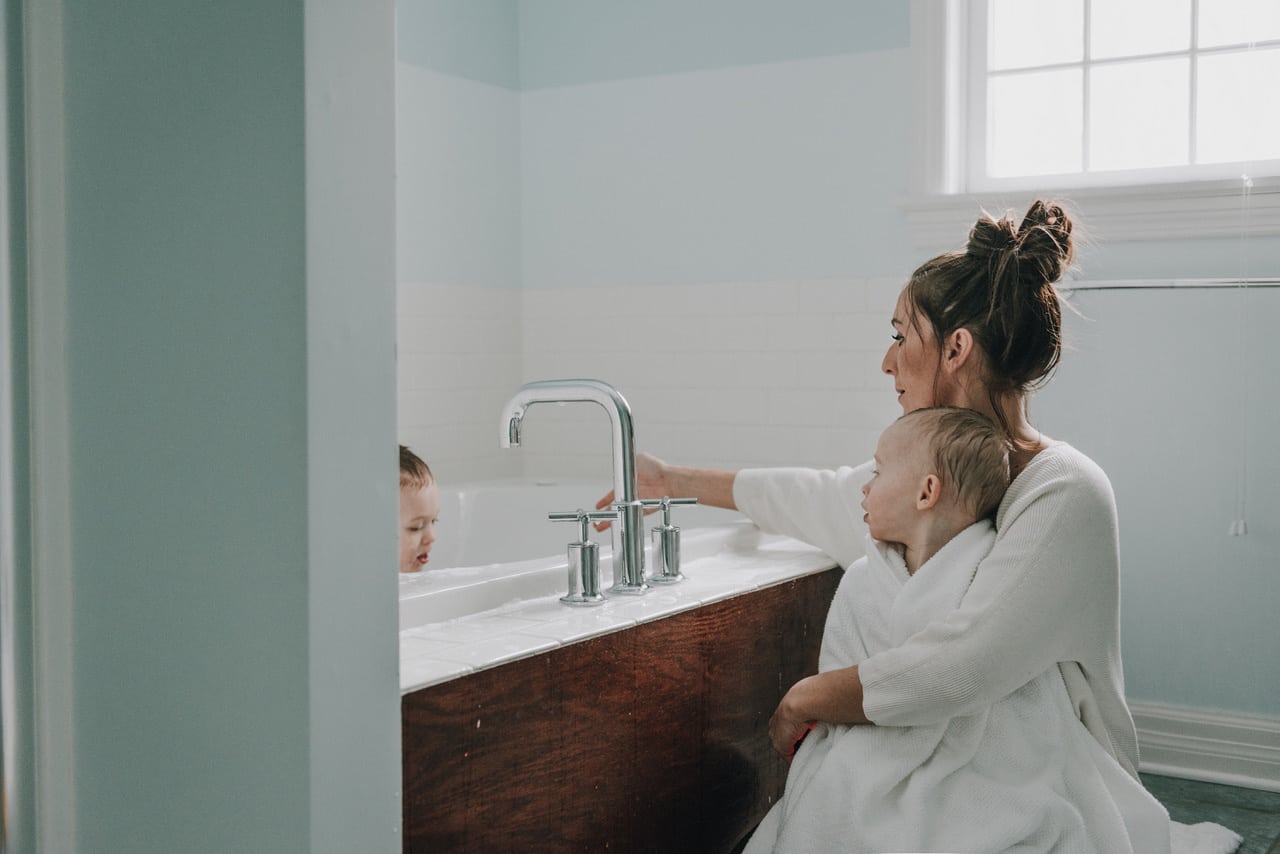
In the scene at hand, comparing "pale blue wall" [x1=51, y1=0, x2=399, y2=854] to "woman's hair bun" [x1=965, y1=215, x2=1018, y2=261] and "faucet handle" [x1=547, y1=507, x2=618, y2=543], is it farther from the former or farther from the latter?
"woman's hair bun" [x1=965, y1=215, x2=1018, y2=261]

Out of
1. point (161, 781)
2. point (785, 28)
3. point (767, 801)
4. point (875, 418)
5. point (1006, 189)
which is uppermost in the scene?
point (785, 28)

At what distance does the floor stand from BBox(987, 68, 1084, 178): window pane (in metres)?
1.47

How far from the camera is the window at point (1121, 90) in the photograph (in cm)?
294

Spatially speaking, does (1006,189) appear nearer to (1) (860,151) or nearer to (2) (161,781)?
(1) (860,151)

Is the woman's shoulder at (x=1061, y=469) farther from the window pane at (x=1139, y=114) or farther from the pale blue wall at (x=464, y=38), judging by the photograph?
the pale blue wall at (x=464, y=38)

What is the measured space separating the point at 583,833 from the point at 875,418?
1.92m

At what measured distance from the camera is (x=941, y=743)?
167cm

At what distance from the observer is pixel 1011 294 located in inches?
71.2

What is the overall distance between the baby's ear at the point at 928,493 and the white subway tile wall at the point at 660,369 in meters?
1.54

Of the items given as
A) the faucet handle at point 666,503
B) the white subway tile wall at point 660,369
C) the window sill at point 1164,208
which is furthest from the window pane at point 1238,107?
the faucet handle at point 666,503

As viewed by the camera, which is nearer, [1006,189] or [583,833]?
[583,833]

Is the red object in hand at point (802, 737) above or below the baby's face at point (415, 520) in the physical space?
below

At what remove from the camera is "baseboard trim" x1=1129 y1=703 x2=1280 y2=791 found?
2.83 meters

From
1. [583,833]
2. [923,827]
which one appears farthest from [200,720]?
[923,827]
